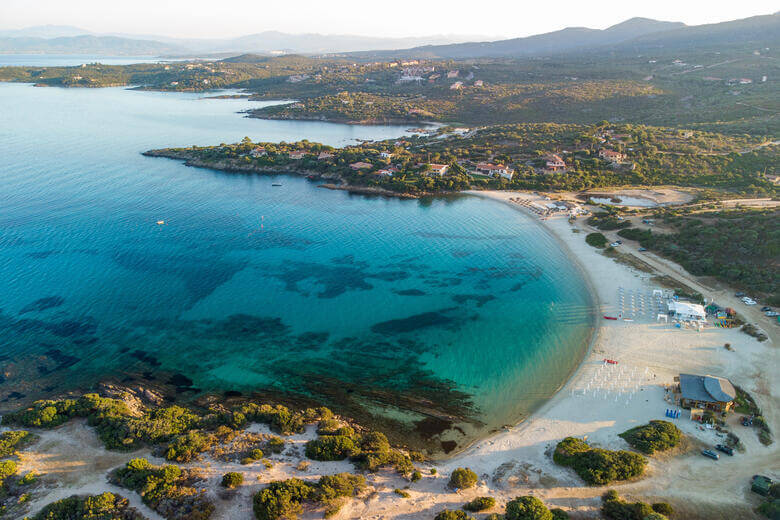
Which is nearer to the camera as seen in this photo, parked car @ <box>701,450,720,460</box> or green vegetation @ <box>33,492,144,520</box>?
green vegetation @ <box>33,492,144,520</box>

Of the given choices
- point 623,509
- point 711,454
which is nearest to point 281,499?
point 623,509

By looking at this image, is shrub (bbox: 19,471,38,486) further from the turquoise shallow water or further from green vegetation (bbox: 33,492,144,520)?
the turquoise shallow water

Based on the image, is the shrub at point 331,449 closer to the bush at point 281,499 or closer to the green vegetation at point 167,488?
the bush at point 281,499

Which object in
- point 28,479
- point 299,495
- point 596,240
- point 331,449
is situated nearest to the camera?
point 299,495

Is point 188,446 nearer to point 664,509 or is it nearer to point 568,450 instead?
point 568,450

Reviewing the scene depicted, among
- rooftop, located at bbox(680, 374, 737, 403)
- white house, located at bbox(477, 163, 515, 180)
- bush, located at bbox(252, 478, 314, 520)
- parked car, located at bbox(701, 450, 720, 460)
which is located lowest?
parked car, located at bbox(701, 450, 720, 460)

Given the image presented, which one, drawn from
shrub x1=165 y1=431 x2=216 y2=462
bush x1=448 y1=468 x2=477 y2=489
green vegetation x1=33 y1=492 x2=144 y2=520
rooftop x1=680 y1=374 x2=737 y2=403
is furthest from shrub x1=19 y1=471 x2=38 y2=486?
rooftop x1=680 y1=374 x2=737 y2=403
